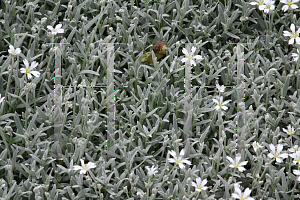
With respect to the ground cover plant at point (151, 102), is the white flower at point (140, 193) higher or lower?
lower

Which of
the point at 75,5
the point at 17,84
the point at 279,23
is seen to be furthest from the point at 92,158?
the point at 279,23

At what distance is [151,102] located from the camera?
9.08 ft

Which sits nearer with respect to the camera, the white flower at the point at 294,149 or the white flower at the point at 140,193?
the white flower at the point at 140,193

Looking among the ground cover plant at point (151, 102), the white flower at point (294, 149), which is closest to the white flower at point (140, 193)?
the ground cover plant at point (151, 102)

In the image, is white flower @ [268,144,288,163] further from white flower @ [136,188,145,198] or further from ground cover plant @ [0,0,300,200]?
white flower @ [136,188,145,198]

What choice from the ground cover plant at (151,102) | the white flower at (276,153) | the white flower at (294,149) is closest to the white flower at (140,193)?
the ground cover plant at (151,102)

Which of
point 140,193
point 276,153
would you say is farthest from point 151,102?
point 276,153

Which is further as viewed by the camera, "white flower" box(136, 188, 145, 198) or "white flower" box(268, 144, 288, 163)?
"white flower" box(268, 144, 288, 163)

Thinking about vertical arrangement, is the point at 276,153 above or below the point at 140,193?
above

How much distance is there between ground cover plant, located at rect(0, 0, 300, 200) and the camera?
2404 millimetres

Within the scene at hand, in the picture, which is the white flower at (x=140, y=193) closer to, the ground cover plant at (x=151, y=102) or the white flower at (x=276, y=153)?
the ground cover plant at (x=151, y=102)

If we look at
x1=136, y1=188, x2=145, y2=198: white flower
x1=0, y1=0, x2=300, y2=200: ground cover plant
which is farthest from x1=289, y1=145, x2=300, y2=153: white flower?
x1=136, y1=188, x2=145, y2=198: white flower

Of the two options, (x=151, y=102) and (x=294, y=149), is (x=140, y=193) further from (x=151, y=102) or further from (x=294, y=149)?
(x=294, y=149)

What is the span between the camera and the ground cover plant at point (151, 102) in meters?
2.40
